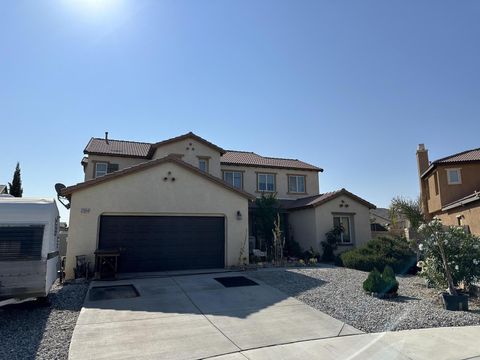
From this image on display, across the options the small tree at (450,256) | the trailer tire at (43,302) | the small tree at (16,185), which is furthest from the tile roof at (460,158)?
the small tree at (16,185)

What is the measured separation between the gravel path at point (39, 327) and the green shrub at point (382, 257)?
41.5 feet

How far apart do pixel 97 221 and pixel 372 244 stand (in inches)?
540

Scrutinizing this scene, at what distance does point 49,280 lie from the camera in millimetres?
9352

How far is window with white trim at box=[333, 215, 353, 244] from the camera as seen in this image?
22.1 m

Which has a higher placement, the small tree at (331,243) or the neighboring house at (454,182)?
the neighboring house at (454,182)

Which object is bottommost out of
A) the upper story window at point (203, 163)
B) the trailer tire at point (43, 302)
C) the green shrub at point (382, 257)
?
the trailer tire at point (43, 302)

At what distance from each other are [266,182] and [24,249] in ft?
62.5

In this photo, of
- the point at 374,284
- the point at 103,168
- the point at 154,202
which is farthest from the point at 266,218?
the point at 103,168

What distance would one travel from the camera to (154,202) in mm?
15188

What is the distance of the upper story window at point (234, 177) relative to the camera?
25109mm

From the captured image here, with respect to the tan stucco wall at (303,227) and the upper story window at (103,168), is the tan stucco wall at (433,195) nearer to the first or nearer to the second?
the tan stucco wall at (303,227)

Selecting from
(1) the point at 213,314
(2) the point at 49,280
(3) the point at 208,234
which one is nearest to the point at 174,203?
(3) the point at 208,234

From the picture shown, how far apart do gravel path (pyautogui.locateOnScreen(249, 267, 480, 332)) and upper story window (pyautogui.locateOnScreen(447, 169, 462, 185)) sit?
537 inches

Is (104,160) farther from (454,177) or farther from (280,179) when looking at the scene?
(454,177)
